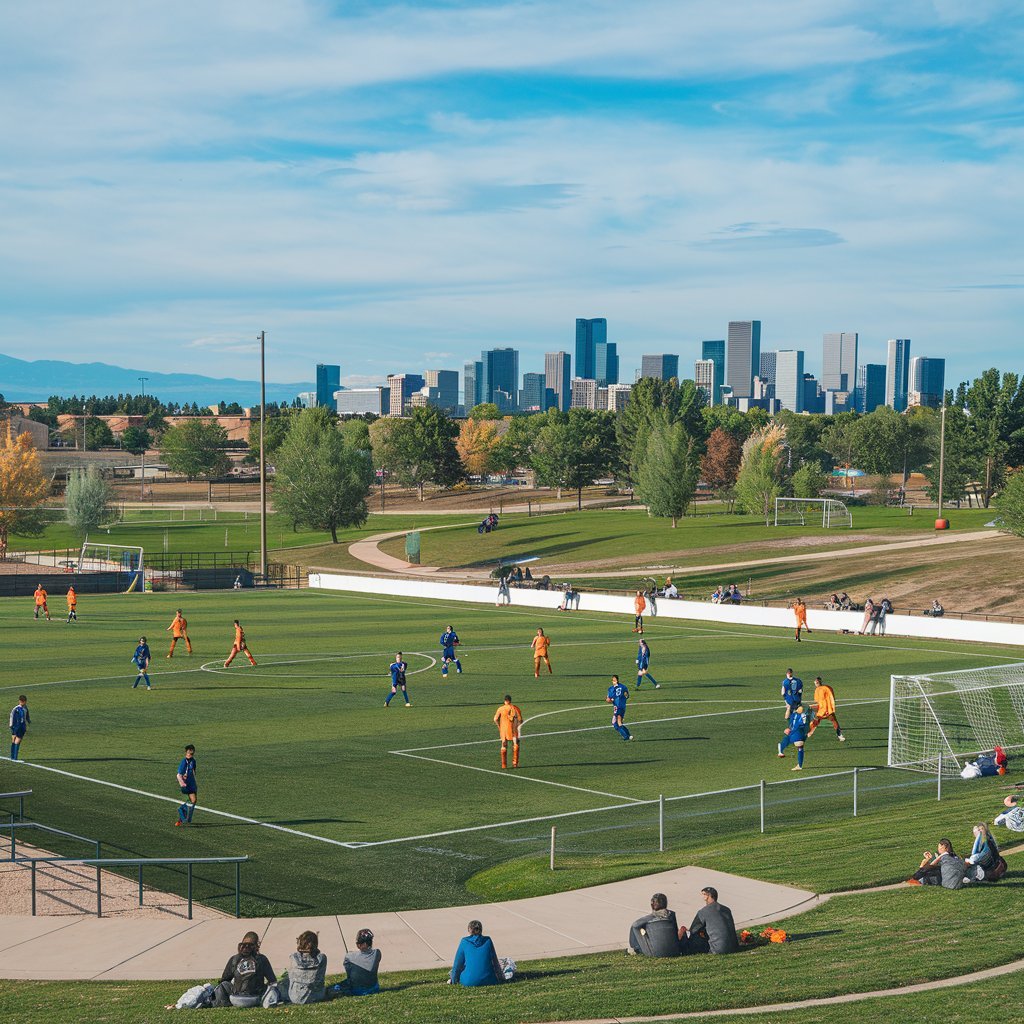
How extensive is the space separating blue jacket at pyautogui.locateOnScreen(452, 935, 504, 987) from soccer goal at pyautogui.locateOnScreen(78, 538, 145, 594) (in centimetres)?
6404

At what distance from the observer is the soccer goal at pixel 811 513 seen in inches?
4190

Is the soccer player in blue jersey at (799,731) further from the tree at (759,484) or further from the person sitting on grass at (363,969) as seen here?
the tree at (759,484)

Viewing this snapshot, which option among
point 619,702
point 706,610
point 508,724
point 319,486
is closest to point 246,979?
point 508,724

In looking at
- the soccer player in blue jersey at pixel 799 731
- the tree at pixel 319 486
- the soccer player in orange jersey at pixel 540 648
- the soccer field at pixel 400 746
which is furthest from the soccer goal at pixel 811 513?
the soccer player in blue jersey at pixel 799 731

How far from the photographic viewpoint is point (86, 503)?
340ft

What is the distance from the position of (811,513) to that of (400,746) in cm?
8932

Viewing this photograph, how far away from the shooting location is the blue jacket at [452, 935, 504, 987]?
13.9 metres

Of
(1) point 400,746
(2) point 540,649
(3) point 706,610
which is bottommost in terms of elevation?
(3) point 706,610

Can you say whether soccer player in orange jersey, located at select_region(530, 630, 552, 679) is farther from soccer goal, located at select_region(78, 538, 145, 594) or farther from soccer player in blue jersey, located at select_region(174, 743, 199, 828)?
soccer goal, located at select_region(78, 538, 145, 594)

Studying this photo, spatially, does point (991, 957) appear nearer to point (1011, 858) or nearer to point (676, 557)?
point (1011, 858)

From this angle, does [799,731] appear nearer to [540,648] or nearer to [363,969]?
[540,648]

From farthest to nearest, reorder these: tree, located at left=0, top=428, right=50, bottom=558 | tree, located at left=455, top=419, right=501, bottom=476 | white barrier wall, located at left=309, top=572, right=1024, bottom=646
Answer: tree, located at left=455, top=419, right=501, bottom=476 → tree, located at left=0, top=428, right=50, bottom=558 → white barrier wall, located at left=309, top=572, right=1024, bottom=646

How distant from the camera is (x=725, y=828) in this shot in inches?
896

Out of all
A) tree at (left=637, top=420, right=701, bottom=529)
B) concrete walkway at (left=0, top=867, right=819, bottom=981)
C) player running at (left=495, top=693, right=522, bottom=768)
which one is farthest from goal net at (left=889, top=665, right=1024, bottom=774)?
tree at (left=637, top=420, right=701, bottom=529)
